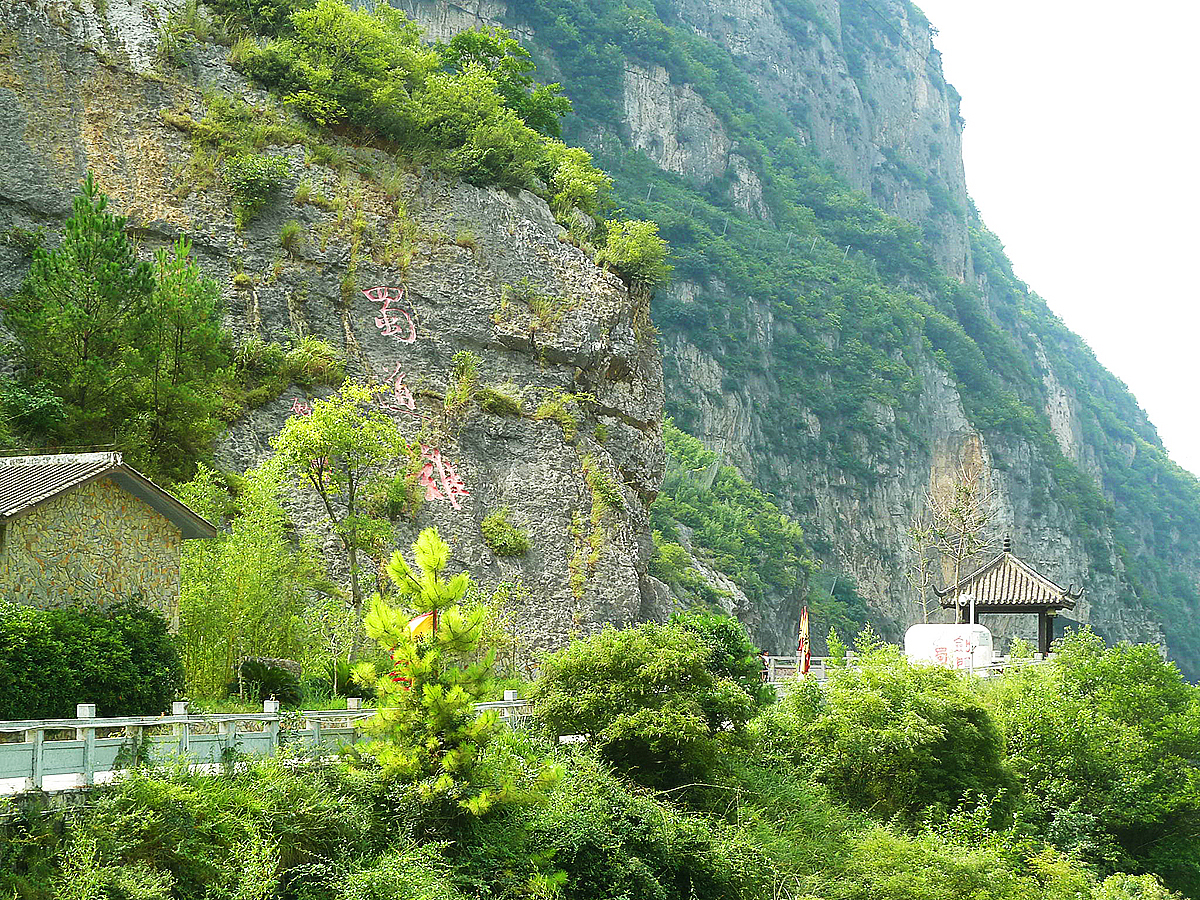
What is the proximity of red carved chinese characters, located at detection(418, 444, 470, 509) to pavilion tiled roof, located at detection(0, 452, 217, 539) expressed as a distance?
1007 cm

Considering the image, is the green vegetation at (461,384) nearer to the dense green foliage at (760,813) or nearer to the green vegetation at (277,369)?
the green vegetation at (277,369)

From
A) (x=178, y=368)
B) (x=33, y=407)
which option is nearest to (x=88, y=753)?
(x=33, y=407)

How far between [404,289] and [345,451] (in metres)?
9.56

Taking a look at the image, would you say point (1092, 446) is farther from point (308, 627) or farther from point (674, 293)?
point (308, 627)

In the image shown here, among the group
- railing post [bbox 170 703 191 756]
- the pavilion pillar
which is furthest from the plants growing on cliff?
the pavilion pillar

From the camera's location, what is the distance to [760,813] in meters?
25.0

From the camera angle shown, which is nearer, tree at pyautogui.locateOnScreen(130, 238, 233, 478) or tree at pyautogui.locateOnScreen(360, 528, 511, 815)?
tree at pyautogui.locateOnScreen(360, 528, 511, 815)

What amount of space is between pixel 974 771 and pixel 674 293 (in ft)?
210

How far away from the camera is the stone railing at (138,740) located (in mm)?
13758

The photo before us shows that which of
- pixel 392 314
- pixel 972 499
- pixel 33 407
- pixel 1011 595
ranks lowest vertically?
pixel 1011 595

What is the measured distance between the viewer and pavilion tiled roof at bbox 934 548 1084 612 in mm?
40469

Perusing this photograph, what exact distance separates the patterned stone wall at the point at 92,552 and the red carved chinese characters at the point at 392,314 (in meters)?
13.3

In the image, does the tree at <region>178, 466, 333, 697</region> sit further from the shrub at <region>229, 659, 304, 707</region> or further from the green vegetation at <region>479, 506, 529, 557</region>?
the green vegetation at <region>479, 506, 529, 557</region>

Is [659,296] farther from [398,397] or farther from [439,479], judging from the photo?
[439,479]
